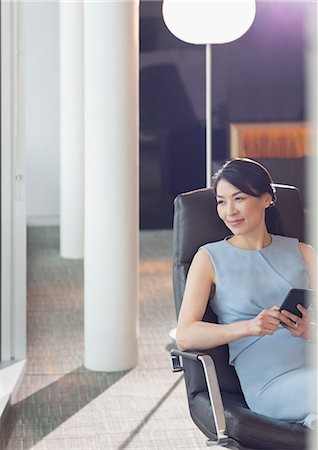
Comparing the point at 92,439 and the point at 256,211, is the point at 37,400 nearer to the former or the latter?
the point at 92,439

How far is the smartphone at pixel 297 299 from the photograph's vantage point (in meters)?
2.52

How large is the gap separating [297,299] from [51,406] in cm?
164

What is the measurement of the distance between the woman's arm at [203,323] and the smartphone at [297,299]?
0.04 meters

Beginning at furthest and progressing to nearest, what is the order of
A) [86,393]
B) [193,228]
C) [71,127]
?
[71,127], [86,393], [193,228]

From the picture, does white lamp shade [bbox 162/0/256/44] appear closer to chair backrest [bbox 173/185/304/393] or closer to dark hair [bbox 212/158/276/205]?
chair backrest [bbox 173/185/304/393]

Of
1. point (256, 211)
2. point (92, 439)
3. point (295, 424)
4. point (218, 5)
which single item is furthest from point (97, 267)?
point (295, 424)

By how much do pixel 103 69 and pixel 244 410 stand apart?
2083 millimetres

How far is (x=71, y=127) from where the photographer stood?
706 centimetres

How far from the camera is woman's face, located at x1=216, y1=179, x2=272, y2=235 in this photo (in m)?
2.73

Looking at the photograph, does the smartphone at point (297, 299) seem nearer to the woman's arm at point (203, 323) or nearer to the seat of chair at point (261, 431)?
the woman's arm at point (203, 323)

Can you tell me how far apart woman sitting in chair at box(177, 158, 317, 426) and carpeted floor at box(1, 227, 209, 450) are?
82 centimetres

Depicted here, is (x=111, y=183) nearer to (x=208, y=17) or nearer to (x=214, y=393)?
(x=208, y=17)

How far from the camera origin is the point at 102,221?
427cm

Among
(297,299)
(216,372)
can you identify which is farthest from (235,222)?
(216,372)
